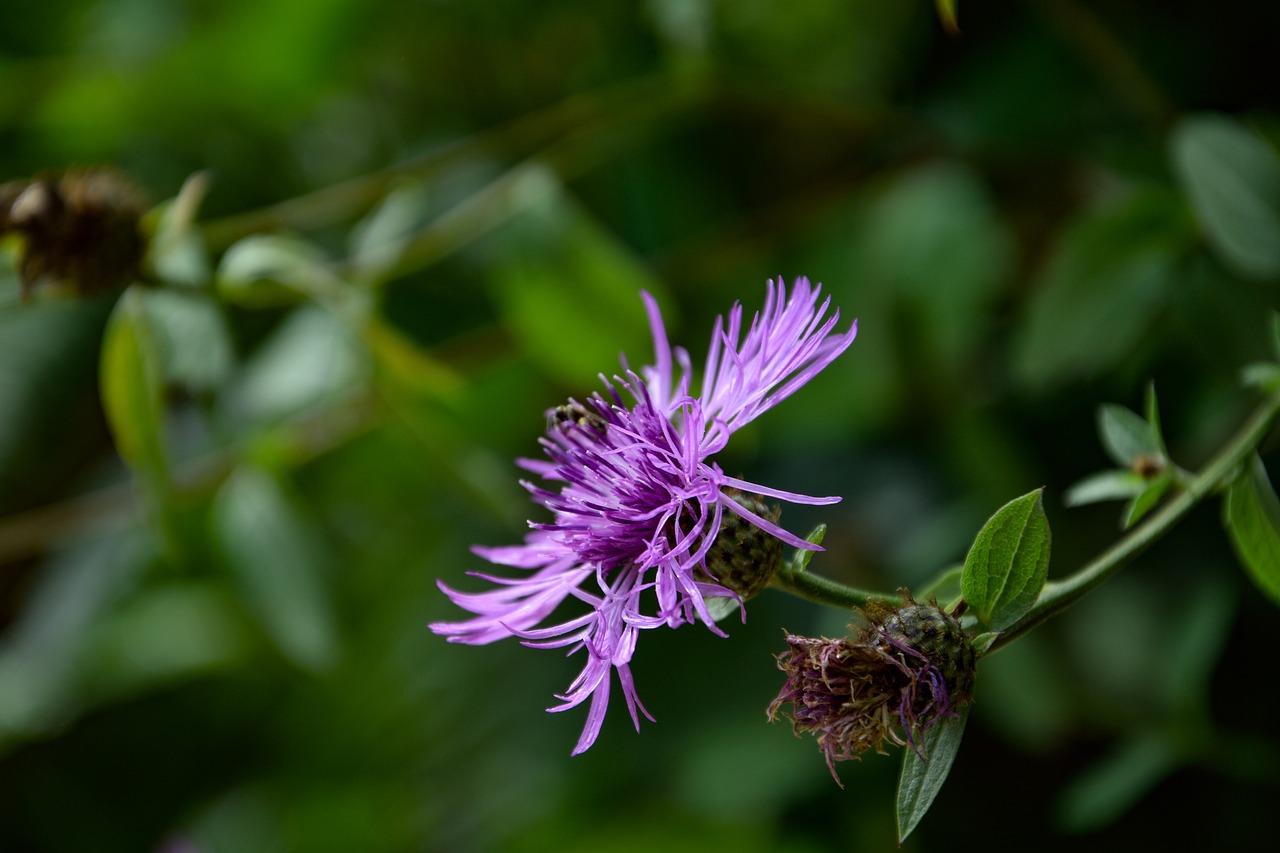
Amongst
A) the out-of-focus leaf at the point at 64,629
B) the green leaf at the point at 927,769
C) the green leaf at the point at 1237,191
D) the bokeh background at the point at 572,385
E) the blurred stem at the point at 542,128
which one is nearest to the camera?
the green leaf at the point at 927,769

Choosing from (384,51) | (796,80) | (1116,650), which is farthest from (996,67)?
(384,51)

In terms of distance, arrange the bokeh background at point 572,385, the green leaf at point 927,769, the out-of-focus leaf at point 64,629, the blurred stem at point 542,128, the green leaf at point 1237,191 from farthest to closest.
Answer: the out-of-focus leaf at point 64,629 → the blurred stem at point 542,128 → the bokeh background at point 572,385 → the green leaf at point 1237,191 → the green leaf at point 927,769

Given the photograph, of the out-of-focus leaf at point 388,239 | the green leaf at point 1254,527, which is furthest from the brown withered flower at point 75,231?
the green leaf at point 1254,527

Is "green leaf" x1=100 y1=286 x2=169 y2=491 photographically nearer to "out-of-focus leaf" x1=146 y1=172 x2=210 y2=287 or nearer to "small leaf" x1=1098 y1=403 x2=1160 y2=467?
"out-of-focus leaf" x1=146 y1=172 x2=210 y2=287

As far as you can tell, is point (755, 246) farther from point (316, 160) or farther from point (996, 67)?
point (316, 160)

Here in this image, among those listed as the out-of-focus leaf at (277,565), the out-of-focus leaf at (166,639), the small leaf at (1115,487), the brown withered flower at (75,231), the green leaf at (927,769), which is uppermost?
the brown withered flower at (75,231)

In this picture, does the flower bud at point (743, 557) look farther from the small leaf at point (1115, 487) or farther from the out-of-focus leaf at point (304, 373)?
the out-of-focus leaf at point (304, 373)
